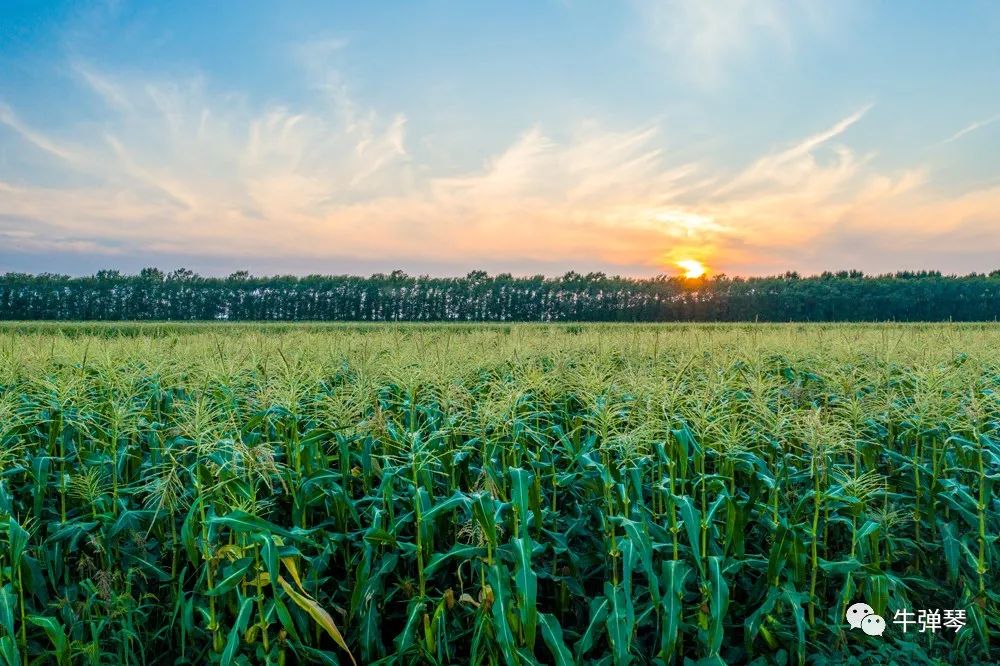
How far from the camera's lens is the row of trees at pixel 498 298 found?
74.9 meters

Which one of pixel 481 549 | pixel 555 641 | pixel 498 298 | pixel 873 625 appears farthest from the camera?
pixel 498 298

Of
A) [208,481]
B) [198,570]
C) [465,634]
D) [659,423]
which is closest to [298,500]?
[208,481]

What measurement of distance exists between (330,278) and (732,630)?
267 feet

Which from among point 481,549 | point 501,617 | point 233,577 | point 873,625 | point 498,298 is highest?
point 498,298

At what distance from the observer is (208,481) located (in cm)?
414

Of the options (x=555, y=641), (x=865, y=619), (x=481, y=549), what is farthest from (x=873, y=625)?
(x=481, y=549)

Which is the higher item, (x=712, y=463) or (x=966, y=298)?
(x=966, y=298)

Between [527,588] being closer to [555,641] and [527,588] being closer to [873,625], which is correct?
[555,641]

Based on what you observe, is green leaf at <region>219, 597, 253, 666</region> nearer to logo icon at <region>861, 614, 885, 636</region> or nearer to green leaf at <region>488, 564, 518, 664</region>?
green leaf at <region>488, 564, 518, 664</region>

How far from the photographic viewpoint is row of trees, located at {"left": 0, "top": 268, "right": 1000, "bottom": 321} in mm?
74875

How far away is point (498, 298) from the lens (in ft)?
264

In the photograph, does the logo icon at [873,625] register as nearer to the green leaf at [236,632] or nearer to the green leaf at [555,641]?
the green leaf at [555,641]

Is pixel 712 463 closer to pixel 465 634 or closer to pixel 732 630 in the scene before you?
pixel 732 630

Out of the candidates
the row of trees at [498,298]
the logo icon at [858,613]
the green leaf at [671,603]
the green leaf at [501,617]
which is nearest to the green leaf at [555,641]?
the green leaf at [501,617]
